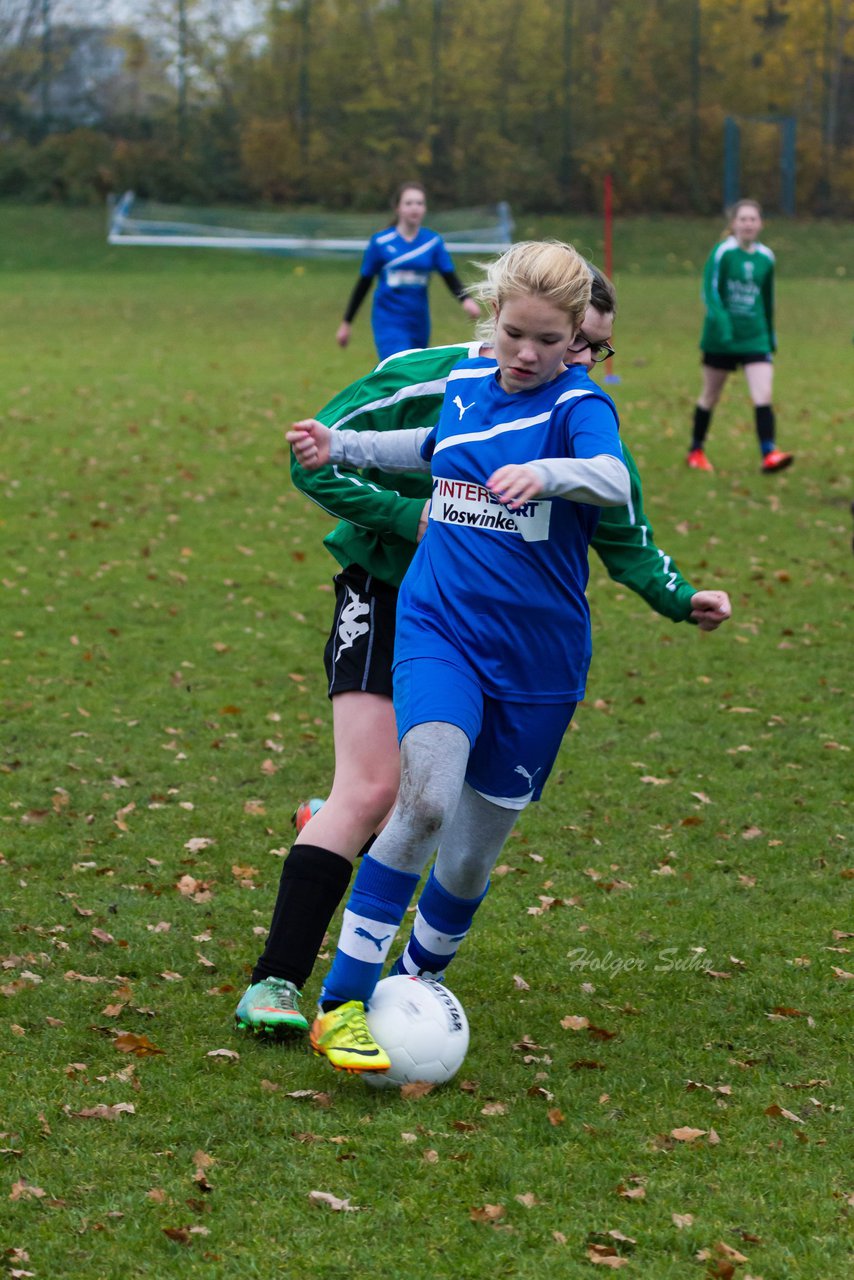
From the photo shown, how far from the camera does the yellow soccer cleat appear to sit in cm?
383

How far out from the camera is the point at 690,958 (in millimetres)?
4930

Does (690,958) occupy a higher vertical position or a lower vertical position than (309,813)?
lower

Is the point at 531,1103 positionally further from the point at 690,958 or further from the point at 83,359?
the point at 83,359

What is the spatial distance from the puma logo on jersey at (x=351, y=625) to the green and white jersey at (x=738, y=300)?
9.99 metres

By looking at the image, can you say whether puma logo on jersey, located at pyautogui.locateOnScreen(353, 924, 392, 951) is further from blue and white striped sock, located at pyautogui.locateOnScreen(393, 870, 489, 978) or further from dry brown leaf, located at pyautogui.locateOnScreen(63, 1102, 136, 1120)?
dry brown leaf, located at pyautogui.locateOnScreen(63, 1102, 136, 1120)

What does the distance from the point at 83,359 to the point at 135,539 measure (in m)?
10.4

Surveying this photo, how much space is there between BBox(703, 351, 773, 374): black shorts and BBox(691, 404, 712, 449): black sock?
1.34ft

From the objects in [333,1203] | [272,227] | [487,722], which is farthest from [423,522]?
[272,227]

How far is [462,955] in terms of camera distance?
496 centimetres

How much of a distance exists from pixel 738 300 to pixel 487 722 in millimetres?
10576

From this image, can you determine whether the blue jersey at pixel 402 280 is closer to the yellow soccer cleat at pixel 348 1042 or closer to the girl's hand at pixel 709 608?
the girl's hand at pixel 709 608

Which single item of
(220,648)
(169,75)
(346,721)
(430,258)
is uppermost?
(169,75)

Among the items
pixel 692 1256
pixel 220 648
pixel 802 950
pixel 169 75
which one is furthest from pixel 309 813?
pixel 169 75

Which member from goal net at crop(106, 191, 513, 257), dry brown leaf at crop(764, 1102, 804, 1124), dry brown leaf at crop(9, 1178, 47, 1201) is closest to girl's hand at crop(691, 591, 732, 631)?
dry brown leaf at crop(764, 1102, 804, 1124)
